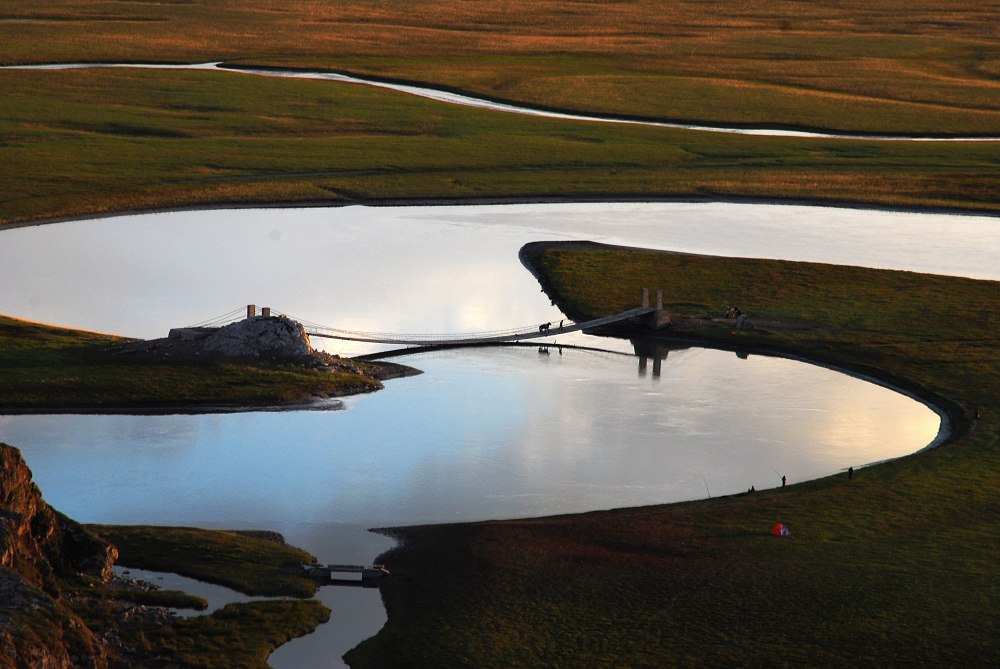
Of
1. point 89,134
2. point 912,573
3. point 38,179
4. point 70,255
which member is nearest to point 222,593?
point 912,573

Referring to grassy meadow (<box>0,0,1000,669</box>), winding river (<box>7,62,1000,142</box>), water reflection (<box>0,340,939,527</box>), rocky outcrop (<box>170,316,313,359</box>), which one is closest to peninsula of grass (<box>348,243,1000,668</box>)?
grassy meadow (<box>0,0,1000,669</box>)

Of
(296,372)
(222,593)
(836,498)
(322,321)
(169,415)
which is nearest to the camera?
(222,593)

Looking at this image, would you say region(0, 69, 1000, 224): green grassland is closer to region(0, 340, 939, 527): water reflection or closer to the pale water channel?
the pale water channel

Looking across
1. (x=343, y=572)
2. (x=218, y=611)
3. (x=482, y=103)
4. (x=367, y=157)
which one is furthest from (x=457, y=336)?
(x=482, y=103)

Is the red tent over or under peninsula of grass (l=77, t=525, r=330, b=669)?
over

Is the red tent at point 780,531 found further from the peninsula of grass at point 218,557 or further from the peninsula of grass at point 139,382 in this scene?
the peninsula of grass at point 139,382

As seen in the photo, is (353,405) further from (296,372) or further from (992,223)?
(992,223)
